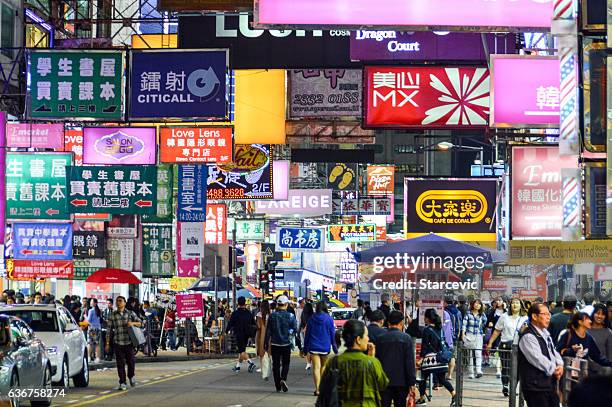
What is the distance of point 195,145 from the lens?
105 ft

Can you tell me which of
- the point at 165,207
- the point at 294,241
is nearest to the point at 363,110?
the point at 165,207

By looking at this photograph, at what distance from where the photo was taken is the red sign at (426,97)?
975 inches

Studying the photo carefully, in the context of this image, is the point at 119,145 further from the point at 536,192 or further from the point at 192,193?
the point at 536,192

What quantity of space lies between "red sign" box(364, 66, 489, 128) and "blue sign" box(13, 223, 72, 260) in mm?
16052

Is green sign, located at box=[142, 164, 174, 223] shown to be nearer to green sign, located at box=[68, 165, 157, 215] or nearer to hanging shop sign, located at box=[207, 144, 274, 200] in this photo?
hanging shop sign, located at box=[207, 144, 274, 200]

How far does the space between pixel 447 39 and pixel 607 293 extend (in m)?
15.1

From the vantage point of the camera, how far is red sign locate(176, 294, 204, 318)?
40.8 m

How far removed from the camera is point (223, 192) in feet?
126

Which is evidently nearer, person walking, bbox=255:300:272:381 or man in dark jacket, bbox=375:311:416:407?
man in dark jacket, bbox=375:311:416:407

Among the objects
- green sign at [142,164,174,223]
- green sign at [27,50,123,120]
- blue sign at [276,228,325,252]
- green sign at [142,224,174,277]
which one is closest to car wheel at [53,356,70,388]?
green sign at [27,50,123,120]

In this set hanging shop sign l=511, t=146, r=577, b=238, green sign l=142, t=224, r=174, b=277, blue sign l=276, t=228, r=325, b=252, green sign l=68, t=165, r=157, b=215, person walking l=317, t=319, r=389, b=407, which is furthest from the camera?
→ blue sign l=276, t=228, r=325, b=252

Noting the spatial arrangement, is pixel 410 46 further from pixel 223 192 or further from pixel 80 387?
pixel 223 192

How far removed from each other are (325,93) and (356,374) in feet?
66.5

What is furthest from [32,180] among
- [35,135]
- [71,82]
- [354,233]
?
[354,233]
